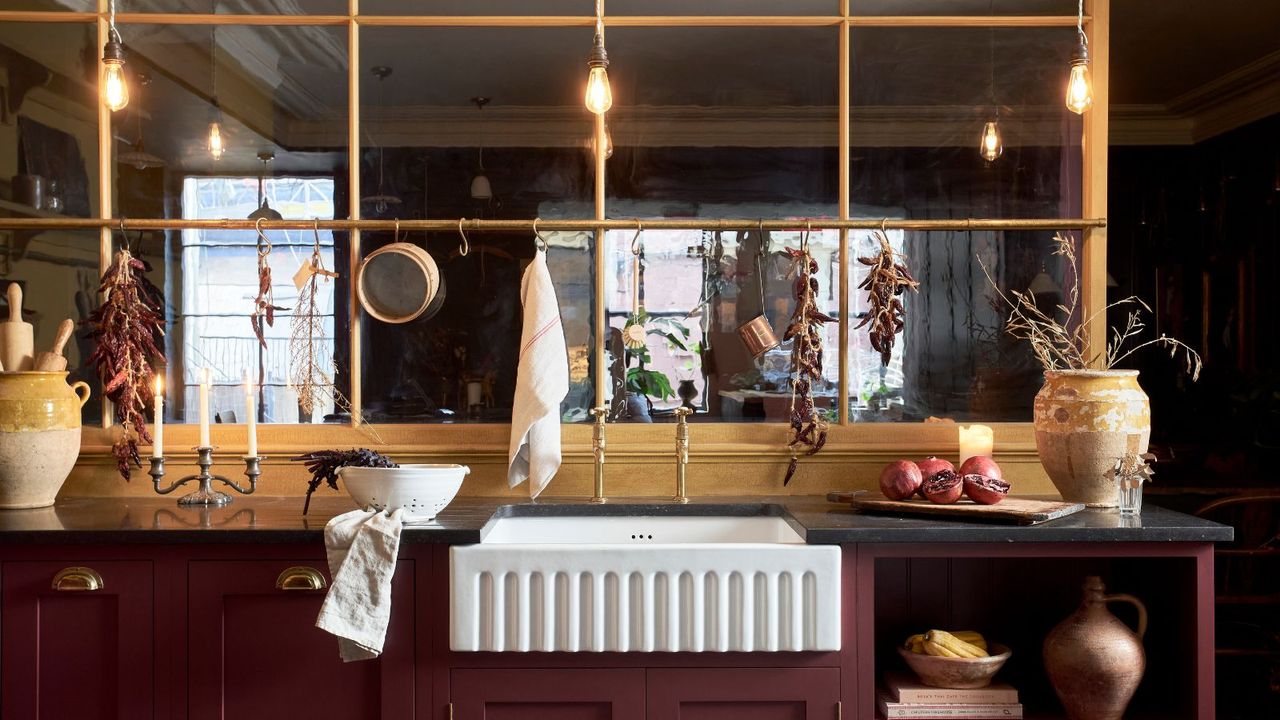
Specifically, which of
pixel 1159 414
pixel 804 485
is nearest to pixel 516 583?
pixel 804 485

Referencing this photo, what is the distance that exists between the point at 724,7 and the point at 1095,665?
191 cm

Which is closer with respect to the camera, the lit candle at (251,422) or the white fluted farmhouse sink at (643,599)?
the white fluted farmhouse sink at (643,599)

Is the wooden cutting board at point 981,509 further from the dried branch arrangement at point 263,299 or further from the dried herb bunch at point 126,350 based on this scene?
the dried herb bunch at point 126,350

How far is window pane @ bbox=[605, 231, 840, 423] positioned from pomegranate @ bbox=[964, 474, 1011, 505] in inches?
20.0

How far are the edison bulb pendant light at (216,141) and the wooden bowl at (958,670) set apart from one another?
2231mm

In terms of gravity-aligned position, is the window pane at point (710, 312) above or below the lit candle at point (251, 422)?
above

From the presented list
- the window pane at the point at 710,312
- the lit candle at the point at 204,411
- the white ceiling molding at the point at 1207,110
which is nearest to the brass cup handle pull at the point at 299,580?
the lit candle at the point at 204,411

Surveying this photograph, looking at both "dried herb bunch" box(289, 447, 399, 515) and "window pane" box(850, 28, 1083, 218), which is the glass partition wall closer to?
"window pane" box(850, 28, 1083, 218)

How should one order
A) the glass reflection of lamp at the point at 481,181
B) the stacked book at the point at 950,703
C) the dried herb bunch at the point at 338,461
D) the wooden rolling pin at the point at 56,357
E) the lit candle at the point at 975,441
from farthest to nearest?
the glass reflection of lamp at the point at 481,181
the lit candle at the point at 975,441
the wooden rolling pin at the point at 56,357
the dried herb bunch at the point at 338,461
the stacked book at the point at 950,703

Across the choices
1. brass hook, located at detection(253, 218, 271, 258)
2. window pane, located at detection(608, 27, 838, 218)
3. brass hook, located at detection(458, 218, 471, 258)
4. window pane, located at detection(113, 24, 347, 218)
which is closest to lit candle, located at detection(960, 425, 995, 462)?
window pane, located at detection(608, 27, 838, 218)

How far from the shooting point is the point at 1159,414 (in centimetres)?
591

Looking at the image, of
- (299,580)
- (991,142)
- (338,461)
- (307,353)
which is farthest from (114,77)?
(991,142)

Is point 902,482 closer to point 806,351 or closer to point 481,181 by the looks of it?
point 806,351

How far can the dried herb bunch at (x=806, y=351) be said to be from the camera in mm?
2711
